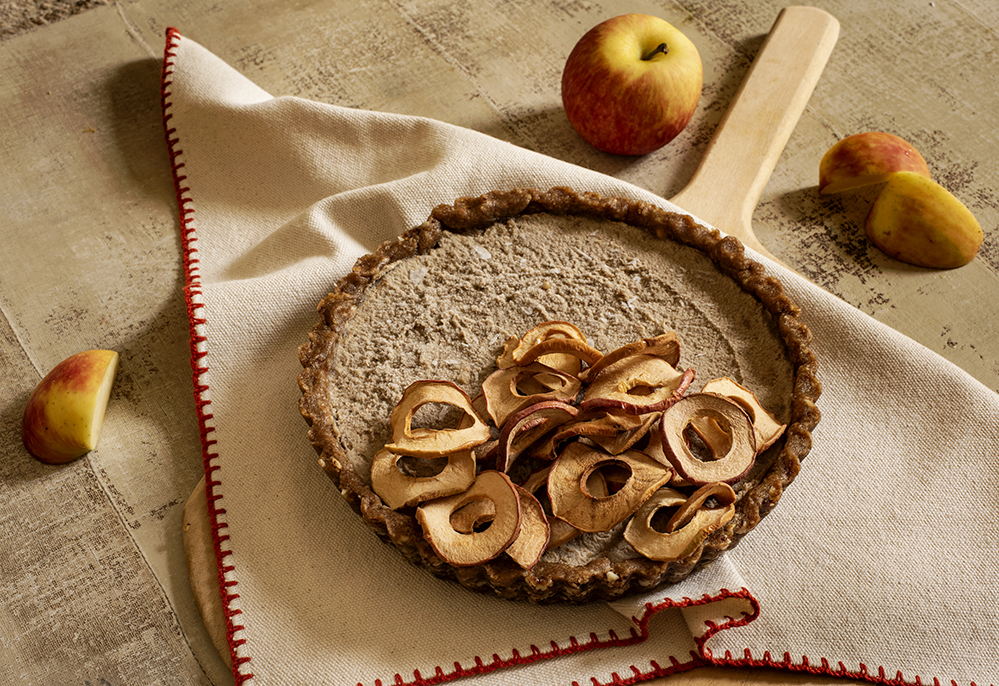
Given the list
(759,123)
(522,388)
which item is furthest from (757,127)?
(522,388)

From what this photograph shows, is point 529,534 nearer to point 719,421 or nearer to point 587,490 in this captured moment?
point 587,490

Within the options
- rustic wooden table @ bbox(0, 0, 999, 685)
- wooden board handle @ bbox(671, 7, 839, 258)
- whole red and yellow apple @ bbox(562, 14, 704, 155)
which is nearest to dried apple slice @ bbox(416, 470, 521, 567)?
rustic wooden table @ bbox(0, 0, 999, 685)

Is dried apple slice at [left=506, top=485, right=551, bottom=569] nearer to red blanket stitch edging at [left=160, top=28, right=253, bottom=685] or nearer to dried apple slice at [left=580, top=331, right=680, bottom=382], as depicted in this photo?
dried apple slice at [left=580, top=331, right=680, bottom=382]

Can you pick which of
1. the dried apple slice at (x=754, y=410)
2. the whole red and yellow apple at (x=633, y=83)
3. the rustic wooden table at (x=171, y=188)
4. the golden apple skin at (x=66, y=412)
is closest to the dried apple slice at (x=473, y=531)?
the dried apple slice at (x=754, y=410)

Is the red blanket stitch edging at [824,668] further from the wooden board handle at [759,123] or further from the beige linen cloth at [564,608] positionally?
the wooden board handle at [759,123]

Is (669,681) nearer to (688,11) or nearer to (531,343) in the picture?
(531,343)

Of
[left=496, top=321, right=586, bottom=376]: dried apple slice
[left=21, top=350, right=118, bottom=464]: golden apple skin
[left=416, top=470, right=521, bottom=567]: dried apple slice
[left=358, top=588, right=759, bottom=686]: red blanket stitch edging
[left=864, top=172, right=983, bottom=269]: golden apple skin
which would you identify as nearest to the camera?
[left=416, top=470, right=521, bottom=567]: dried apple slice

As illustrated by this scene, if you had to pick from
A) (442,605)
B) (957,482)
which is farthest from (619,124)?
(442,605)

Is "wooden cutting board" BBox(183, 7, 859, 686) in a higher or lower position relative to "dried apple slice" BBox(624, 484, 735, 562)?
higher
